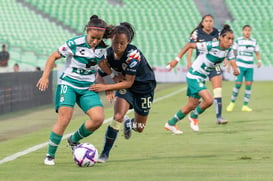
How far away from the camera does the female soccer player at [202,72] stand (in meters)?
14.8

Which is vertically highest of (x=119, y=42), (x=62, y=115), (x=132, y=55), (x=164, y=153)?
(x=119, y=42)

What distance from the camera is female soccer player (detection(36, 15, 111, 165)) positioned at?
970cm

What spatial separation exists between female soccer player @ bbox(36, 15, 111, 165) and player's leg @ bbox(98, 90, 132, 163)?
0.42 m

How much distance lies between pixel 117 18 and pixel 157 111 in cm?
2779

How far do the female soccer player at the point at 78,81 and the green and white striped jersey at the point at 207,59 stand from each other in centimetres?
534

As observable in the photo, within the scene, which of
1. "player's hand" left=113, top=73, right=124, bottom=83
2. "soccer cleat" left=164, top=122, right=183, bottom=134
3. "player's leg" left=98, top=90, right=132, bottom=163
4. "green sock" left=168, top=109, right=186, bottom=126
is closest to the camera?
"player's leg" left=98, top=90, right=132, bottom=163

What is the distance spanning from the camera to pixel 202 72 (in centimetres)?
1530

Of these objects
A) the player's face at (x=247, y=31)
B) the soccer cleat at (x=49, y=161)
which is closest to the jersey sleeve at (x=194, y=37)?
the player's face at (x=247, y=31)

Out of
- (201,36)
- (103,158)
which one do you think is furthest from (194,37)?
(103,158)

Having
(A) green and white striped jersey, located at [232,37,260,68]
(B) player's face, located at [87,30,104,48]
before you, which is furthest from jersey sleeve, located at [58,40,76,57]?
(A) green and white striped jersey, located at [232,37,260,68]

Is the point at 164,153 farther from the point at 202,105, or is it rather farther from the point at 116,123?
the point at 202,105

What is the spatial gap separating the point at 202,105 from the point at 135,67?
537 centimetres

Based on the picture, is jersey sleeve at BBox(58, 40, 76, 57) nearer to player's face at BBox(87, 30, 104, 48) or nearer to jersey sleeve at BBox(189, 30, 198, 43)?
player's face at BBox(87, 30, 104, 48)

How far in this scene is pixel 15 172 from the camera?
29.3ft
